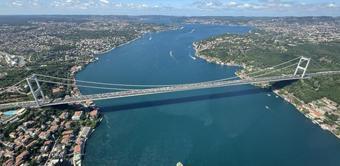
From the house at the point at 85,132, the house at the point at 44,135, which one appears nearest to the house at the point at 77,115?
the house at the point at 85,132

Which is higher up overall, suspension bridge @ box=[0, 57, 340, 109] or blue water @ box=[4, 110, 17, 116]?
suspension bridge @ box=[0, 57, 340, 109]

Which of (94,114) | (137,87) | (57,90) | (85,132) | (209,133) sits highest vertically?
(57,90)

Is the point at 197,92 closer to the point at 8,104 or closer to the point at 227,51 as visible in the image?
the point at 8,104

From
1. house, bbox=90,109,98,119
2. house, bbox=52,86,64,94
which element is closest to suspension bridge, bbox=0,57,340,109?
house, bbox=52,86,64,94

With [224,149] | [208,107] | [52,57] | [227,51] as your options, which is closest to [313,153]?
[224,149]

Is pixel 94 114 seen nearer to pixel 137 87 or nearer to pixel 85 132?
pixel 85 132

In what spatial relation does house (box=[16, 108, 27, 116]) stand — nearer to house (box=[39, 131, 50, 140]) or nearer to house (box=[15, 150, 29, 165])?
house (box=[39, 131, 50, 140])

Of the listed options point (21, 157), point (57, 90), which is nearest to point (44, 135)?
point (21, 157)

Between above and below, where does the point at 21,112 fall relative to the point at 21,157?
above

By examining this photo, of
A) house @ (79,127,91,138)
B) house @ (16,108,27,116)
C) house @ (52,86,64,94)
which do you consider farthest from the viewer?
house @ (52,86,64,94)
